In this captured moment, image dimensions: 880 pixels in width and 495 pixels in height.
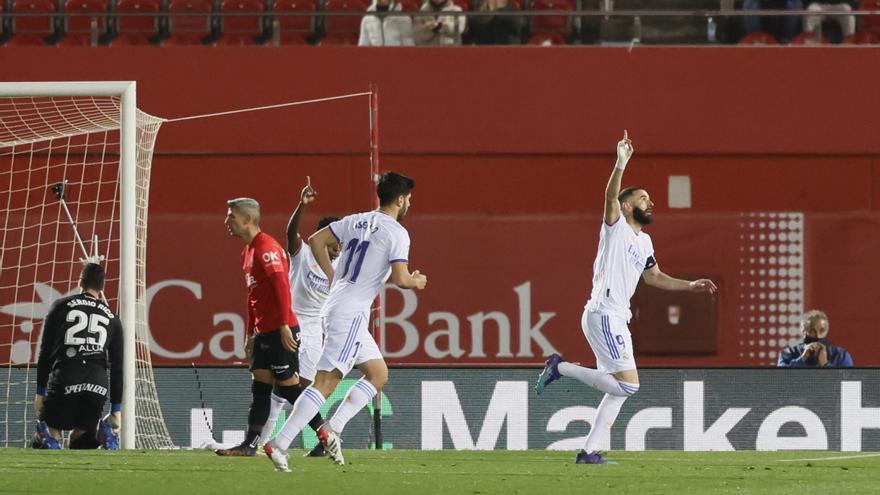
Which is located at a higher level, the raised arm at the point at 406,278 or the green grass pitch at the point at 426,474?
the raised arm at the point at 406,278

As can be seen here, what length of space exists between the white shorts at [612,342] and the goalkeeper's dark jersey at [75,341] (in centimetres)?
334

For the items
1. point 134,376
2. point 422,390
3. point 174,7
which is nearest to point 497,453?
point 422,390

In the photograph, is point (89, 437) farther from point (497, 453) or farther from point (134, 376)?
point (497, 453)

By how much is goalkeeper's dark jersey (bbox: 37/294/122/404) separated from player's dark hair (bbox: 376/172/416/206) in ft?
9.10

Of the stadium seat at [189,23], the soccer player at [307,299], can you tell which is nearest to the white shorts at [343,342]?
the soccer player at [307,299]

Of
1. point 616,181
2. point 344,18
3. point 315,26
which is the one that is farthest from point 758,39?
point 616,181

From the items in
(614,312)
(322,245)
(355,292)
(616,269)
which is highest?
(322,245)

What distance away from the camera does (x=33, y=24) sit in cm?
1784

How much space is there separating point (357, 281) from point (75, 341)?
278 centimetres

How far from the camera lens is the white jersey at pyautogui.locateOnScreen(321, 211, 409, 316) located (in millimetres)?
9641

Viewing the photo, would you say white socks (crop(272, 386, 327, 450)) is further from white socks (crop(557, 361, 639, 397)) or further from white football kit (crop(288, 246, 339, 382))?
white football kit (crop(288, 246, 339, 382))

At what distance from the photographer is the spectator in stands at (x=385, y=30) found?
57.4 ft

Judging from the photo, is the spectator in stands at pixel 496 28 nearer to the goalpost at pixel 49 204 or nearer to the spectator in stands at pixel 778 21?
the goalpost at pixel 49 204

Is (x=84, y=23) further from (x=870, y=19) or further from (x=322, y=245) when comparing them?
(x=322, y=245)
